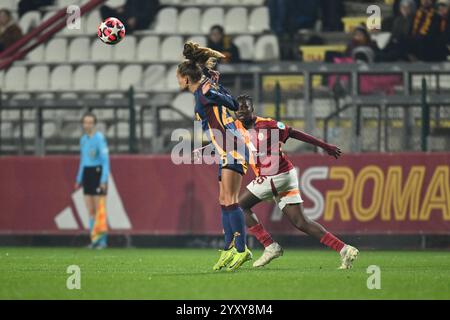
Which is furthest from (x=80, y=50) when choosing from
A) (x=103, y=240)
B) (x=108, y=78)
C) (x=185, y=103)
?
(x=103, y=240)

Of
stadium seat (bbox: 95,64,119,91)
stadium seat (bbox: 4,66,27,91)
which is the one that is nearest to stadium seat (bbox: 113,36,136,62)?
→ stadium seat (bbox: 95,64,119,91)

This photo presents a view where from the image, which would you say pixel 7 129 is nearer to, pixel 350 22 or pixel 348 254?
pixel 350 22

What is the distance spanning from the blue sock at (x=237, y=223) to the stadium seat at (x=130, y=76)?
36.0 feet

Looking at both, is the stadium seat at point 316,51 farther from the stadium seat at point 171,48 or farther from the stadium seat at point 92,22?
the stadium seat at point 92,22

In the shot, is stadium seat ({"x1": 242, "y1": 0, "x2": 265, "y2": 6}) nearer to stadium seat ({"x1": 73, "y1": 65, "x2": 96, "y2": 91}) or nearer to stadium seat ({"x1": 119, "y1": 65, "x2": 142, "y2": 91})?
stadium seat ({"x1": 119, "y1": 65, "x2": 142, "y2": 91})

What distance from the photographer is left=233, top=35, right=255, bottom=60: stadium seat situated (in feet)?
74.7

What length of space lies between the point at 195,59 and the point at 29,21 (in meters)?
13.5

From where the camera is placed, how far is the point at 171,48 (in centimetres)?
2353

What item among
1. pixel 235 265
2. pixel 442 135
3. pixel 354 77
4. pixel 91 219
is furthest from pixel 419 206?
pixel 235 265

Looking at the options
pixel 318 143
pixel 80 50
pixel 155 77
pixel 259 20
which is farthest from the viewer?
pixel 80 50

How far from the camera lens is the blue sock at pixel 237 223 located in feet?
41.1

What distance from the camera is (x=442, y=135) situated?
18734 mm

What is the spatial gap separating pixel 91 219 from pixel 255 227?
607 centimetres

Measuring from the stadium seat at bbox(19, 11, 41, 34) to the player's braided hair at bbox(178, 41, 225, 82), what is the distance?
13152 mm
